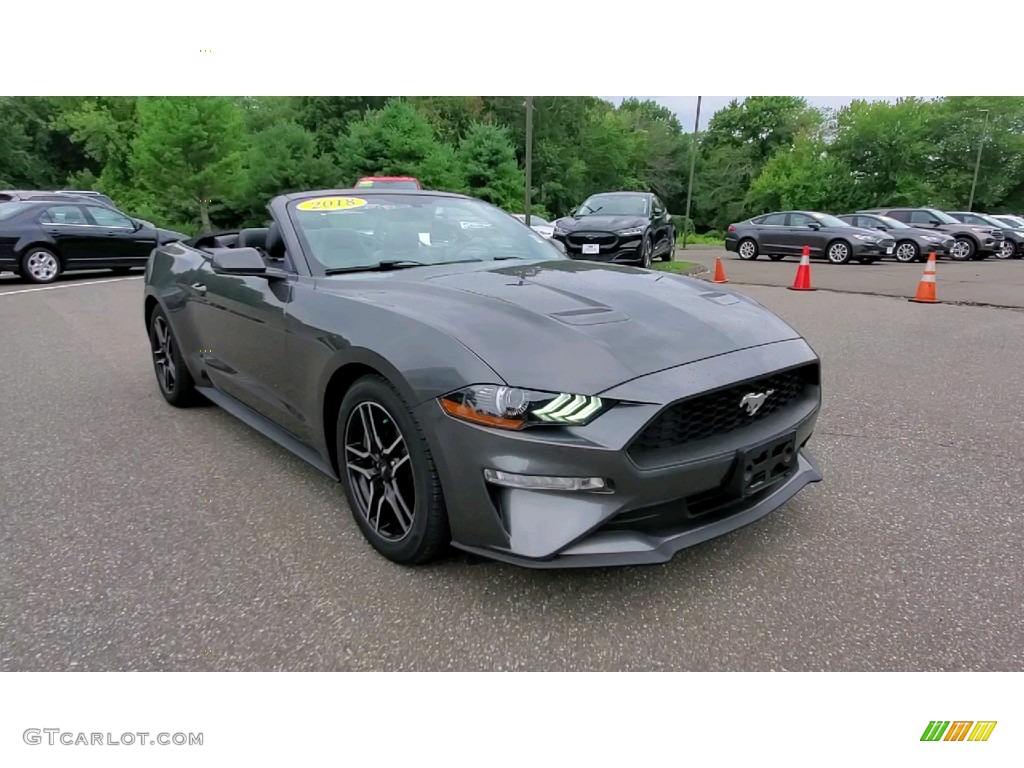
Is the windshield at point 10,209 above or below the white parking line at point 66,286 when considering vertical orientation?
above

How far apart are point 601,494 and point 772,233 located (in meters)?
18.6

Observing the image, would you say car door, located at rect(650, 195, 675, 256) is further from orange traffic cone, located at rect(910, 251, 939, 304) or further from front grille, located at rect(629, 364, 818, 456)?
front grille, located at rect(629, 364, 818, 456)

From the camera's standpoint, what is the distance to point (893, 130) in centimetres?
4253

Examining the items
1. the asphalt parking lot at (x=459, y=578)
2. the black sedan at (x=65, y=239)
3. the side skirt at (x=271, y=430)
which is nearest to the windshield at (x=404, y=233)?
the side skirt at (x=271, y=430)

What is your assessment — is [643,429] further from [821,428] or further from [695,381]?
[821,428]

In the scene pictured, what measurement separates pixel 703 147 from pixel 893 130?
2355 cm

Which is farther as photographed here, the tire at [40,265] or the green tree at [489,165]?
the green tree at [489,165]

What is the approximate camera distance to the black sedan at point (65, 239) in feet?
38.1

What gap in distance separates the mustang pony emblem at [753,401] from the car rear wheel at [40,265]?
13595 mm

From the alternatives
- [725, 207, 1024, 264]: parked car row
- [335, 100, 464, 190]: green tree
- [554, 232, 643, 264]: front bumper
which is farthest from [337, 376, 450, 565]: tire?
[335, 100, 464, 190]: green tree

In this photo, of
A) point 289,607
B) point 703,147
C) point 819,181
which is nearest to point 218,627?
point 289,607

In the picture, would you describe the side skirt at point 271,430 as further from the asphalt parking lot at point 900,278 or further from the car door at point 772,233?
the car door at point 772,233

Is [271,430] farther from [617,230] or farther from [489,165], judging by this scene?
[489,165]
